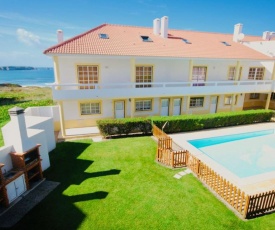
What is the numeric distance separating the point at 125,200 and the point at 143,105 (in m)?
13.0

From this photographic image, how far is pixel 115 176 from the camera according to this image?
35.1 ft

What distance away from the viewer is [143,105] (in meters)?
20.7

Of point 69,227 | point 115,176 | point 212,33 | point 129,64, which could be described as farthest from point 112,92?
point 212,33

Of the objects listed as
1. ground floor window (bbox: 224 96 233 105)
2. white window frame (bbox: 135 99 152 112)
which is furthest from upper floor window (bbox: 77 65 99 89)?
ground floor window (bbox: 224 96 233 105)

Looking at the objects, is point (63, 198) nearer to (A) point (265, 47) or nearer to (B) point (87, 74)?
(B) point (87, 74)

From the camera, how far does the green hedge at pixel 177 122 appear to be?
16500 millimetres

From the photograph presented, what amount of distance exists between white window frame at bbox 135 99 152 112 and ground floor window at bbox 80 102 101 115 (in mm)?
4105

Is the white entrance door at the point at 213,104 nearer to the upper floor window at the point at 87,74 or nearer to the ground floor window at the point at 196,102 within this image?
the ground floor window at the point at 196,102

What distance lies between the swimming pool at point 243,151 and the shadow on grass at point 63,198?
7.92m

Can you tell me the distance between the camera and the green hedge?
16.5m

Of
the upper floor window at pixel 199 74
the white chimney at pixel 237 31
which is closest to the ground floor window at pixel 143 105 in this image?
the upper floor window at pixel 199 74

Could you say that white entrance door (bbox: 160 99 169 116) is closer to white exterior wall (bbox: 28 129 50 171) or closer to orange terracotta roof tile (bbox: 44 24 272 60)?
orange terracotta roof tile (bbox: 44 24 272 60)

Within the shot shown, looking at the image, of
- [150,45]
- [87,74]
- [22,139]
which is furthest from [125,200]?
[150,45]

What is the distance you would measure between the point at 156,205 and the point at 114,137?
8.97 metres
